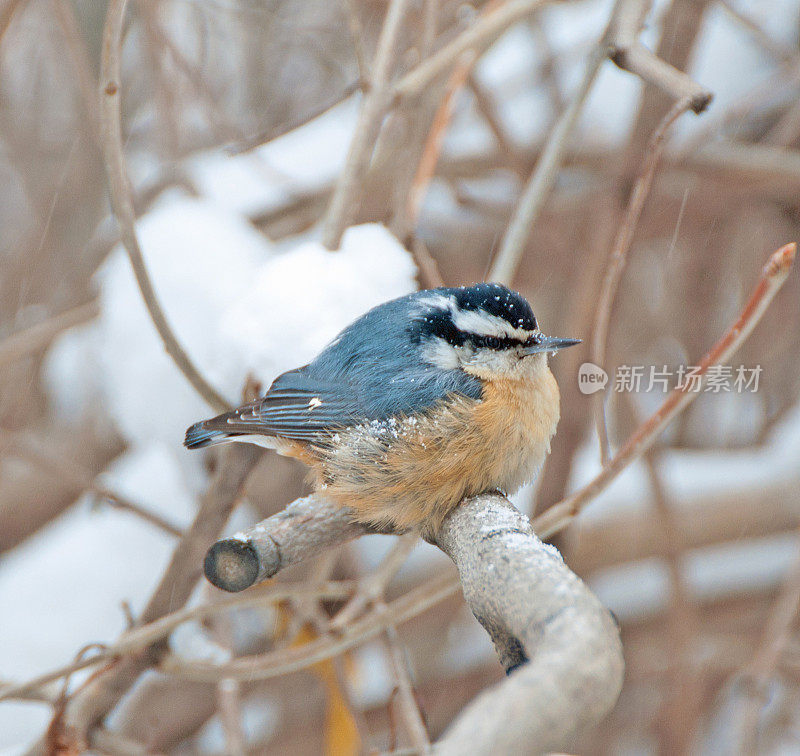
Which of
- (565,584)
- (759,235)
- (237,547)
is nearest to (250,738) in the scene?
(237,547)

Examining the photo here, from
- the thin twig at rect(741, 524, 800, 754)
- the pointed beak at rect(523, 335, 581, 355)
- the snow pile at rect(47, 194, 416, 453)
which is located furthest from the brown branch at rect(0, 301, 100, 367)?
the thin twig at rect(741, 524, 800, 754)

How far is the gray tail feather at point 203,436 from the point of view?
1.49m

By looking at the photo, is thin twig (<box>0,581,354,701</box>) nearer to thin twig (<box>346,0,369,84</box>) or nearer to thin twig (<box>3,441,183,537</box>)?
thin twig (<box>3,441,183,537</box>)

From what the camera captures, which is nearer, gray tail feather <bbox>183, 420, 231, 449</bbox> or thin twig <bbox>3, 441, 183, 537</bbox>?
gray tail feather <bbox>183, 420, 231, 449</bbox>

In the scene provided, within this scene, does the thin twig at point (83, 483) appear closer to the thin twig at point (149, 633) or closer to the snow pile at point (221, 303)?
the snow pile at point (221, 303)

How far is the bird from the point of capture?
1.46m

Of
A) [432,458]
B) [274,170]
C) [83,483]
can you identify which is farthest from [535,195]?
[274,170]

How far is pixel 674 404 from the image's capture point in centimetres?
143

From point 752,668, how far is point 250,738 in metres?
1.69

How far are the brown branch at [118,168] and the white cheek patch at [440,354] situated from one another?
1.60ft

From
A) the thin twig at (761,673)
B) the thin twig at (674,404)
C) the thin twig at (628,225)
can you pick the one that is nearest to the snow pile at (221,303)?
the thin twig at (628,225)

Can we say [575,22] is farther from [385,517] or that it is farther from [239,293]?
[385,517]

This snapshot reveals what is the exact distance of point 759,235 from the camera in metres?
3.04

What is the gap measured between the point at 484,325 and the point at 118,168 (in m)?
0.76
